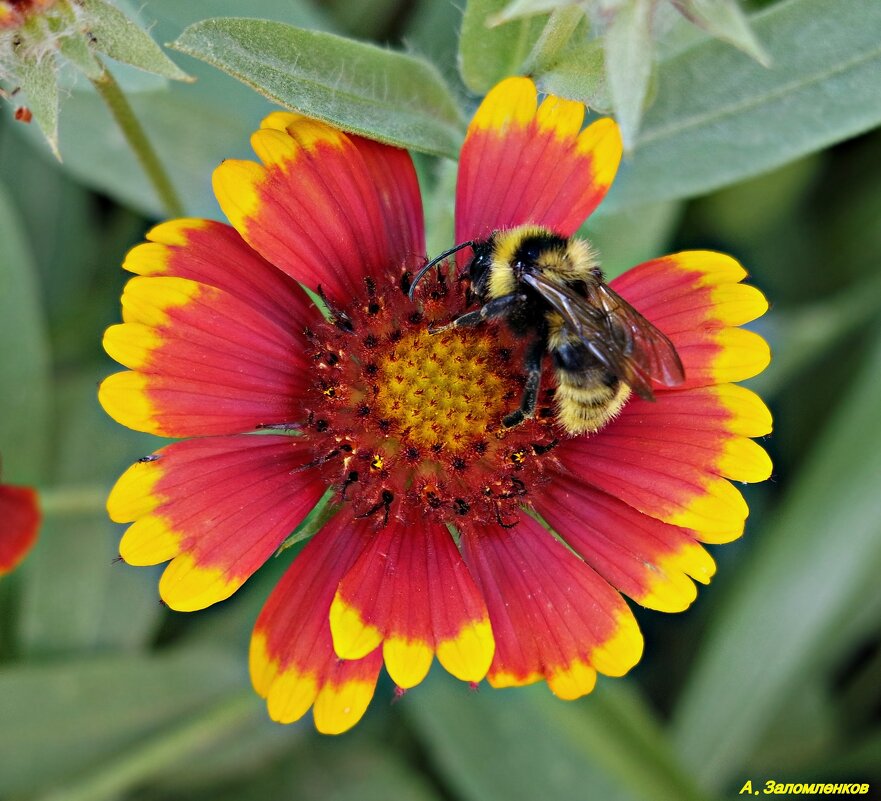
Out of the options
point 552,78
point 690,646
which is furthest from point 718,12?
point 690,646

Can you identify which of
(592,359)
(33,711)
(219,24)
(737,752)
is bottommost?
(33,711)

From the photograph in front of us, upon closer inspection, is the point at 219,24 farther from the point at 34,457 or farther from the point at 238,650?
the point at 238,650

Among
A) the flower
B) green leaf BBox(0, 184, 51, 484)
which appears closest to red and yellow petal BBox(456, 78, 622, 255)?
the flower

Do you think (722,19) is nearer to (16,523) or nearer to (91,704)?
(16,523)

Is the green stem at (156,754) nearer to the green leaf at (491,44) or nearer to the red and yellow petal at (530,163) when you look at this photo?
the red and yellow petal at (530,163)

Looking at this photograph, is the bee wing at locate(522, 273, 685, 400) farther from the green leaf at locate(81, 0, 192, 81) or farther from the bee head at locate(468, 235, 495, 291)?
the green leaf at locate(81, 0, 192, 81)
